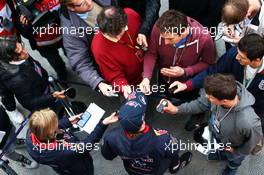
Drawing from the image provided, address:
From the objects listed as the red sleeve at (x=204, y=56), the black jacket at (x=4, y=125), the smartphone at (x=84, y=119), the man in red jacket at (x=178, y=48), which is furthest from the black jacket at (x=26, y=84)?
the red sleeve at (x=204, y=56)

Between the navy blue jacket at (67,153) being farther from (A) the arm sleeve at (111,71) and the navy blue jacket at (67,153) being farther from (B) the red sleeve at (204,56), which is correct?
(B) the red sleeve at (204,56)

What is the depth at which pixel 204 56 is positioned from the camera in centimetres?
274

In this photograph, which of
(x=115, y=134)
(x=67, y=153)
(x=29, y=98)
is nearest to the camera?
(x=115, y=134)

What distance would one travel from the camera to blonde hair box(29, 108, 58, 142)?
90.4 inches

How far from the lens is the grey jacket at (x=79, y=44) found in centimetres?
275

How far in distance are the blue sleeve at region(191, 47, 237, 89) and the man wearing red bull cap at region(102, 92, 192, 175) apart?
53cm

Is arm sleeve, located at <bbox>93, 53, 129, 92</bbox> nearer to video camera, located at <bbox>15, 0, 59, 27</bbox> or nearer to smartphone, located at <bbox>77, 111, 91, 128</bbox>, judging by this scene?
smartphone, located at <bbox>77, 111, 91, 128</bbox>

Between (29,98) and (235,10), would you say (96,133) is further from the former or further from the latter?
(235,10)

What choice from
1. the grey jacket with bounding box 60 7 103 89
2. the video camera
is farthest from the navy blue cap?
the video camera

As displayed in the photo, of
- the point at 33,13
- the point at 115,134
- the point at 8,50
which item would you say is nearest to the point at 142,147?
the point at 115,134

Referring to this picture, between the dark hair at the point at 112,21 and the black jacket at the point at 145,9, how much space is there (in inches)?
14.4

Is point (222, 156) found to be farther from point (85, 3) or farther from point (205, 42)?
point (85, 3)

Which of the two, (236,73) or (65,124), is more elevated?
(236,73)

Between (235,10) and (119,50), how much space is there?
90 centimetres
